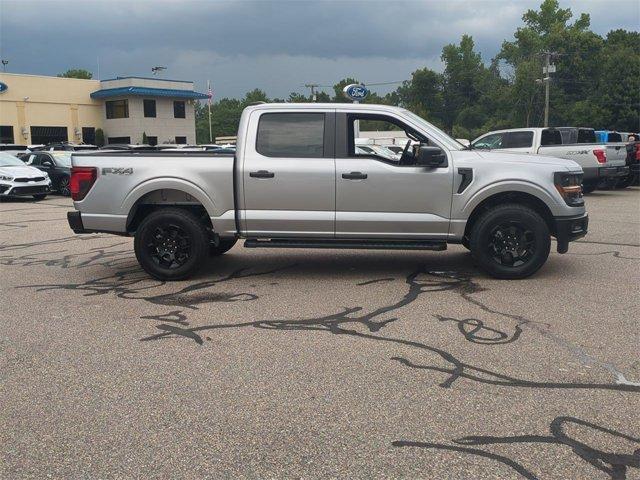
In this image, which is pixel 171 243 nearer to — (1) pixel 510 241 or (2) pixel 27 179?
(1) pixel 510 241

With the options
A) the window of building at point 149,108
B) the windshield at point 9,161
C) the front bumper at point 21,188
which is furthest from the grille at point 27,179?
the window of building at point 149,108

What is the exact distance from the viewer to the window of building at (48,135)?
4706 cm

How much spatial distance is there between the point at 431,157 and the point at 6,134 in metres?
46.0

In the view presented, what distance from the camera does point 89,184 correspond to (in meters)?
7.30

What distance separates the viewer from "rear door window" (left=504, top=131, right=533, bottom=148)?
1770cm

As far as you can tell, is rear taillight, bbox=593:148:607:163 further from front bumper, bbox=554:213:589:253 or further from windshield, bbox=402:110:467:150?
windshield, bbox=402:110:467:150

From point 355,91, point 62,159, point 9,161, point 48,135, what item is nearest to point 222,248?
point 9,161

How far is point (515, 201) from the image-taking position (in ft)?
23.6

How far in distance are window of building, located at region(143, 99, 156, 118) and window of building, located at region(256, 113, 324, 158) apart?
46295mm

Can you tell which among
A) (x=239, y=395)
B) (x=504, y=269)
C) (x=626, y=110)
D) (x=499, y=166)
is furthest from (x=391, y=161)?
(x=626, y=110)

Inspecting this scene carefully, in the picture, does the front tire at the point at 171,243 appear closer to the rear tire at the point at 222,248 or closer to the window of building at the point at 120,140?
the rear tire at the point at 222,248

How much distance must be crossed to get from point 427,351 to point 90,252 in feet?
21.1

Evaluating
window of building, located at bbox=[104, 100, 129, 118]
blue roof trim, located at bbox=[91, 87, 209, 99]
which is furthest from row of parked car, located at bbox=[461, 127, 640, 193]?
window of building, located at bbox=[104, 100, 129, 118]

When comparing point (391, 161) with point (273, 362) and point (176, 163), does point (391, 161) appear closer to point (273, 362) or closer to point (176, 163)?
point (176, 163)
